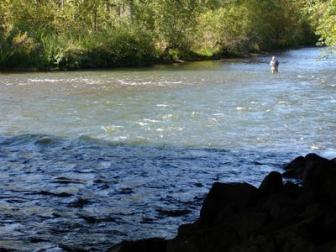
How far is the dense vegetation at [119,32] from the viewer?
41375 millimetres

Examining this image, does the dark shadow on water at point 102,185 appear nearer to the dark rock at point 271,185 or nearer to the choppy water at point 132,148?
the choppy water at point 132,148

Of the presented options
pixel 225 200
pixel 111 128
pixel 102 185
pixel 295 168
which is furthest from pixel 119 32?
pixel 225 200

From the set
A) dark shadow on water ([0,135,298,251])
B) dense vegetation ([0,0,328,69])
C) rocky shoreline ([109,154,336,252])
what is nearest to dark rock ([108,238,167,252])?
rocky shoreline ([109,154,336,252])

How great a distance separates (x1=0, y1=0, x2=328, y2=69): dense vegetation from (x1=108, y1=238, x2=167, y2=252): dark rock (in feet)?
77.4

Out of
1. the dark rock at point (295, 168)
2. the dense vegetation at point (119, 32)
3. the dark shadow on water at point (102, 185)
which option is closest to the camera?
the dark shadow on water at point (102, 185)

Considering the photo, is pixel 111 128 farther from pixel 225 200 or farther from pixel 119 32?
pixel 119 32

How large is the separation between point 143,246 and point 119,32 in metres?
41.6

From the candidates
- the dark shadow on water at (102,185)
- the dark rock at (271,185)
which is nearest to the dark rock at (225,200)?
the dark rock at (271,185)

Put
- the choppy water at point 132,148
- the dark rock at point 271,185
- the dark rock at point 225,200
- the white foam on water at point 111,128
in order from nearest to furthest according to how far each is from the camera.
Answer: the dark rock at point 225,200
the dark rock at point 271,185
the choppy water at point 132,148
the white foam on water at point 111,128

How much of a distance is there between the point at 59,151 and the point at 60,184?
3442mm

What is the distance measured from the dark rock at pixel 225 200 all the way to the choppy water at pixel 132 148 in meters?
0.77

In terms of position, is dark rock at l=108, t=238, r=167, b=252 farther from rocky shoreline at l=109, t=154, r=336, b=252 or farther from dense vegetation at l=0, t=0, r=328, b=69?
dense vegetation at l=0, t=0, r=328, b=69

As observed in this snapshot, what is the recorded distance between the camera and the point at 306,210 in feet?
25.3

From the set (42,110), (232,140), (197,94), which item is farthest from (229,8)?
(232,140)
